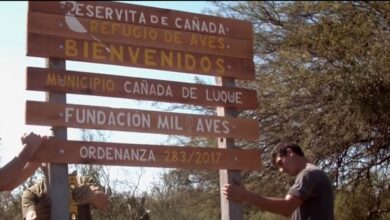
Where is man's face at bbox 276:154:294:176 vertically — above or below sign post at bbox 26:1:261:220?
below

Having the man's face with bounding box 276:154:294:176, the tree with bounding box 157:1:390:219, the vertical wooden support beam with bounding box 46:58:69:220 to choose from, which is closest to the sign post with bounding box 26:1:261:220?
the vertical wooden support beam with bounding box 46:58:69:220

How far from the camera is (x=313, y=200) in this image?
4.72 metres

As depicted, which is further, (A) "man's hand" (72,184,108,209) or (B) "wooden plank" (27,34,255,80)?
(A) "man's hand" (72,184,108,209)

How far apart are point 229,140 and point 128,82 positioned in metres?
1.11

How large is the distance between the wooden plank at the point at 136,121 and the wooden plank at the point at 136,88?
0.45ft

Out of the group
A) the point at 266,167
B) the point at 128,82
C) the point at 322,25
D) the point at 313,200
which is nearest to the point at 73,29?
the point at 128,82

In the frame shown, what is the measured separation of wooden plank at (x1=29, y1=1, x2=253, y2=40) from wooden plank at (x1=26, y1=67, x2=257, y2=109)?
503 millimetres

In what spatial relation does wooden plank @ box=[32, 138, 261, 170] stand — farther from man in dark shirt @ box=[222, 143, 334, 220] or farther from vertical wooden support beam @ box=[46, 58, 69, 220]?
man in dark shirt @ box=[222, 143, 334, 220]

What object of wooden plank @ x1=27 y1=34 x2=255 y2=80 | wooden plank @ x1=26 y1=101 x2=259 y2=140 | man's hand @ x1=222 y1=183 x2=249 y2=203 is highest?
wooden plank @ x1=27 y1=34 x2=255 y2=80

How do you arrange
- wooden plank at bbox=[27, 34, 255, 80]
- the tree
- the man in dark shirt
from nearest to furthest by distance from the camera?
the man in dark shirt < wooden plank at bbox=[27, 34, 255, 80] < the tree

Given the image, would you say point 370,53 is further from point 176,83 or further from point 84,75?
point 84,75

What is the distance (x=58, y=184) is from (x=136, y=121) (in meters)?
0.84

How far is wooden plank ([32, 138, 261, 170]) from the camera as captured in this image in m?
4.81

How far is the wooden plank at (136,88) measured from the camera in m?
4.87
